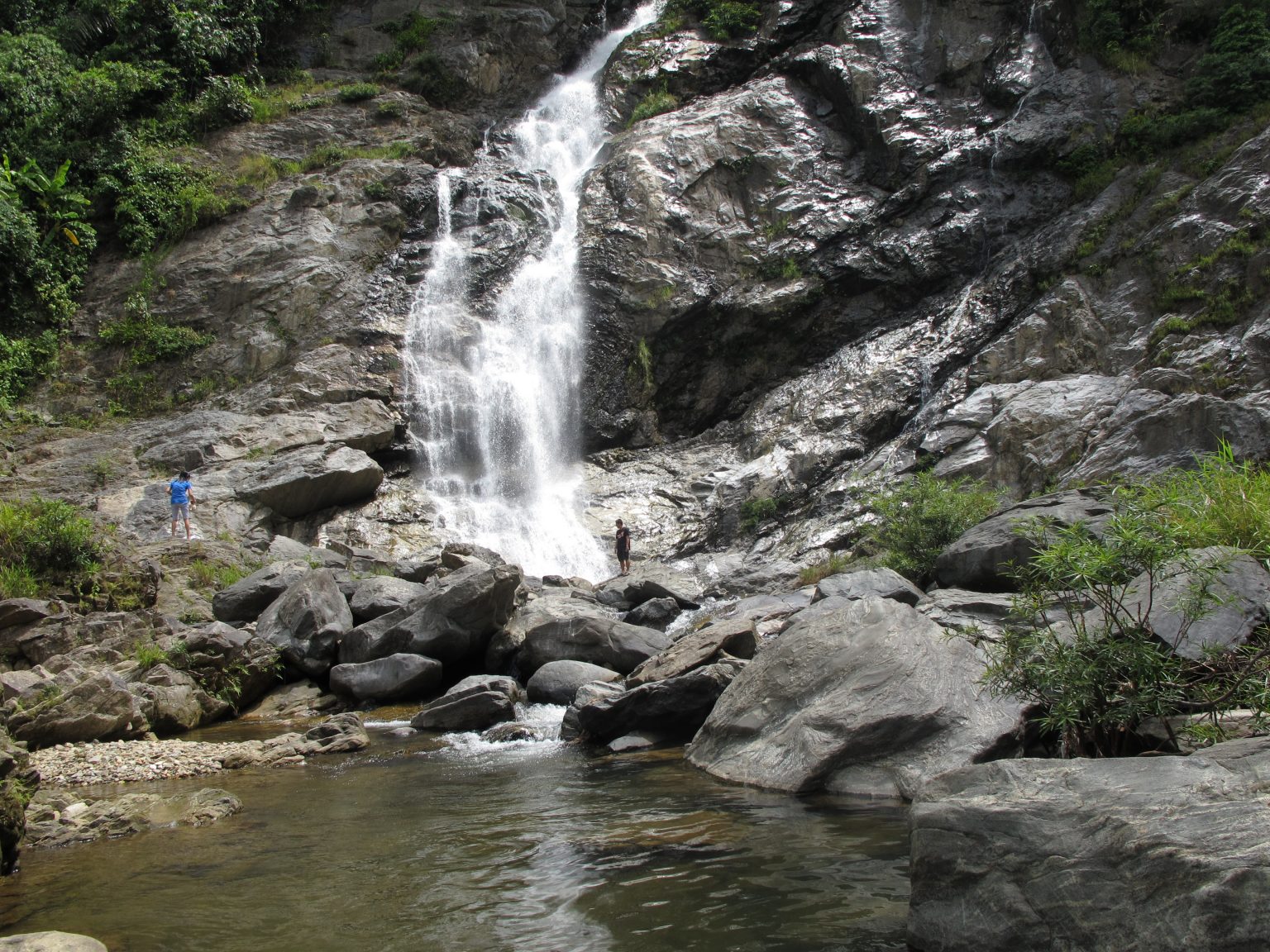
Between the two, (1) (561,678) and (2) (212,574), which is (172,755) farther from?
(2) (212,574)

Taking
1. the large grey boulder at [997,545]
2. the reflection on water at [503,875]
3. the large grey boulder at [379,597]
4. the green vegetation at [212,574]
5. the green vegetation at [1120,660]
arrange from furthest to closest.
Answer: the green vegetation at [212,574] < the large grey boulder at [379,597] < the large grey boulder at [997,545] < the green vegetation at [1120,660] < the reflection on water at [503,875]

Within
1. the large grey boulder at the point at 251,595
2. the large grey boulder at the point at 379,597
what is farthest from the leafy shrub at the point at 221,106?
the large grey boulder at the point at 379,597

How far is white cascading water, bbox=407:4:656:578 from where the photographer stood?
64.0ft

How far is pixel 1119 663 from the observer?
4.43m

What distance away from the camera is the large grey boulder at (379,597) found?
42.3 feet

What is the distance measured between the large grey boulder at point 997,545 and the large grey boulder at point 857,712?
3.98m

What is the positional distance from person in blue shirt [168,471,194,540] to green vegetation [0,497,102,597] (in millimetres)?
2892

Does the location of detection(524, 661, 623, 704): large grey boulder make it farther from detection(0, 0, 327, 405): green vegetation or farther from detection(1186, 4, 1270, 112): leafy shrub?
detection(1186, 4, 1270, 112): leafy shrub

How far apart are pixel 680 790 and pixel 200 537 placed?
13.5 m

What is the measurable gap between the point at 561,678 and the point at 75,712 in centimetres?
517

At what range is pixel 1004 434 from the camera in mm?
15422

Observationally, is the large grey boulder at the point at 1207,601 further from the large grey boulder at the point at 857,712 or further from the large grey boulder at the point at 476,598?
the large grey boulder at the point at 476,598

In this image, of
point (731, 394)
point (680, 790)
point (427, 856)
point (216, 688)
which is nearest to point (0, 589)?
point (216, 688)

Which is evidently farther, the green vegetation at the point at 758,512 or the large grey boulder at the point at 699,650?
the green vegetation at the point at 758,512
